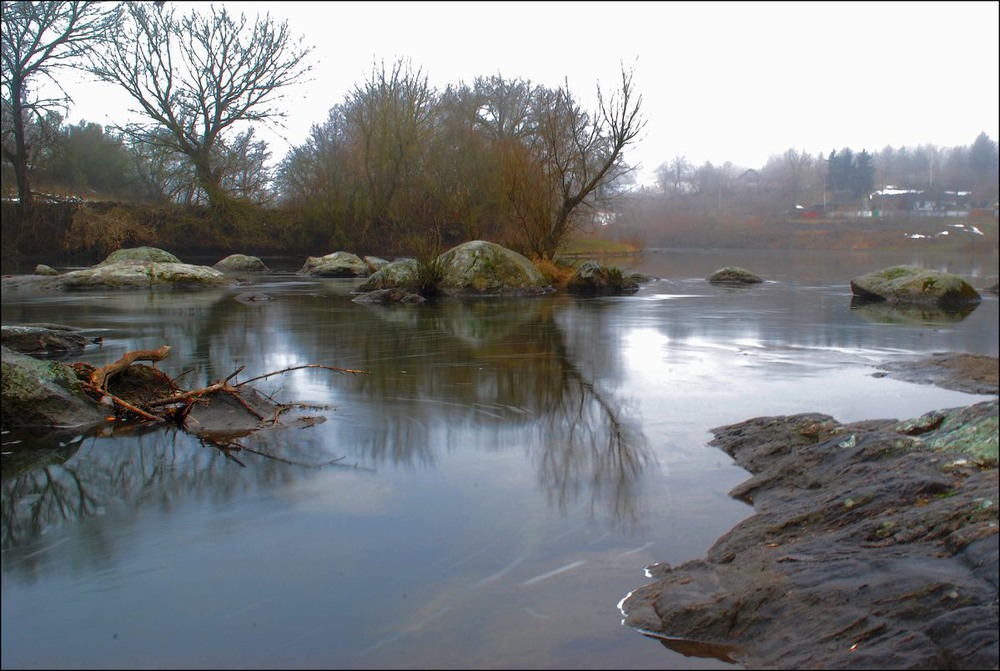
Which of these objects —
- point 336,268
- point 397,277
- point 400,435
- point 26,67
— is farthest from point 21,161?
point 336,268

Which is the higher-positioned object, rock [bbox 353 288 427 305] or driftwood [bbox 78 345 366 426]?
rock [bbox 353 288 427 305]

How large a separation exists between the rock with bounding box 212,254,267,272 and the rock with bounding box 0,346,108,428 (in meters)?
21.0

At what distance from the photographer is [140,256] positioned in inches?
783

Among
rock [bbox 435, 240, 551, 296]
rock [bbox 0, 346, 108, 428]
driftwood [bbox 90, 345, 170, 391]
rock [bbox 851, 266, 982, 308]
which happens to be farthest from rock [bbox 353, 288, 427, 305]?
rock [bbox 0, 346, 108, 428]

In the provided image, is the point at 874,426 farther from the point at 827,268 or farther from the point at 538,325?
the point at 827,268

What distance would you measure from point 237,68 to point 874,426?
28045 mm

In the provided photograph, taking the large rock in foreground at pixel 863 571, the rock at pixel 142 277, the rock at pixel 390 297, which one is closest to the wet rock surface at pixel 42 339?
the rock at pixel 390 297

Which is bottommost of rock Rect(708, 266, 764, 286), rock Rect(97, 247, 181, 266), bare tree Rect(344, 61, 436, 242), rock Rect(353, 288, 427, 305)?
rock Rect(353, 288, 427, 305)

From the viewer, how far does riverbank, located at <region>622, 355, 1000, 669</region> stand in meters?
2.25

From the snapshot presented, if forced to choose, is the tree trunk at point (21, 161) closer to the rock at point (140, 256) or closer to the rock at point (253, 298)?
the rock at point (253, 298)

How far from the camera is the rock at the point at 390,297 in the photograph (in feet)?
46.9

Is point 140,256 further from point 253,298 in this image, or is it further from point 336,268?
point 253,298

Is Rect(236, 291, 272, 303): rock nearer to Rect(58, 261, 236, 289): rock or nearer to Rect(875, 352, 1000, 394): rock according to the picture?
Rect(58, 261, 236, 289): rock

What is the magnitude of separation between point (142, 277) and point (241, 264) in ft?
27.1
